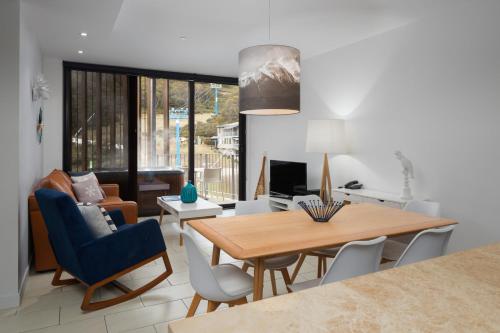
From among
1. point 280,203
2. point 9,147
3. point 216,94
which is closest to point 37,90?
point 9,147

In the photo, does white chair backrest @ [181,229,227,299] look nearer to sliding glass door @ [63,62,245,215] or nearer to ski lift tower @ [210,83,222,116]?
sliding glass door @ [63,62,245,215]

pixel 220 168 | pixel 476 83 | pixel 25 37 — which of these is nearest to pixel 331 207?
pixel 476 83

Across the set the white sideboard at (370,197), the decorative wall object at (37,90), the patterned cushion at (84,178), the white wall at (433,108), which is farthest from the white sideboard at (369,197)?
the decorative wall object at (37,90)

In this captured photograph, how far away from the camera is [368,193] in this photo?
13.2ft

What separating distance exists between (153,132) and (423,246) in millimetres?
5049

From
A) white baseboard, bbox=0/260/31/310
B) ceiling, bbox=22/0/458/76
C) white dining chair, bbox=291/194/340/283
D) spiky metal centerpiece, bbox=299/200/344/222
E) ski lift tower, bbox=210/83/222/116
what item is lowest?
white baseboard, bbox=0/260/31/310

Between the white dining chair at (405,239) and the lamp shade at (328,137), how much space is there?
4.55ft

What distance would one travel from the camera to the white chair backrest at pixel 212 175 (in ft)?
21.2

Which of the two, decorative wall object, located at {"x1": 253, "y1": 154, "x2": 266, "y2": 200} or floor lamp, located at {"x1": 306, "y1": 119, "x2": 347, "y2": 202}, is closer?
floor lamp, located at {"x1": 306, "y1": 119, "x2": 347, "y2": 202}

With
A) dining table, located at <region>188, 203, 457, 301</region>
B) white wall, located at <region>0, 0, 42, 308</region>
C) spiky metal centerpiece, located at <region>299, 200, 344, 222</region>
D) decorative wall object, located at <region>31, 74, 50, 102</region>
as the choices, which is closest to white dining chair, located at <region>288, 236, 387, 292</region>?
dining table, located at <region>188, 203, 457, 301</region>

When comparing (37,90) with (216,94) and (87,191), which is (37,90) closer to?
(87,191)

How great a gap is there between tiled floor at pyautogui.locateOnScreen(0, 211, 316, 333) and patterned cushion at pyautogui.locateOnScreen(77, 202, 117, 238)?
0.56 meters

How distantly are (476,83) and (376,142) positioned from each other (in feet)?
4.17

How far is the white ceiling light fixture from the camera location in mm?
2299
